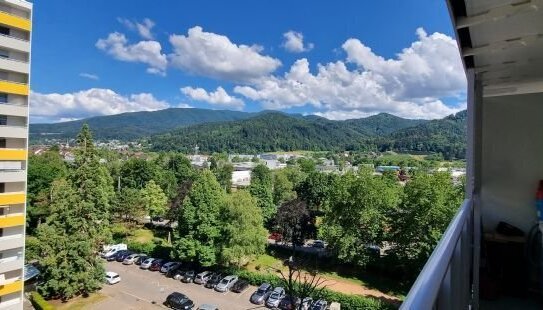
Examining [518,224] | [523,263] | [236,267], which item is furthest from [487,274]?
[236,267]

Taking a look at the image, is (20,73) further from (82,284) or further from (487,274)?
(487,274)

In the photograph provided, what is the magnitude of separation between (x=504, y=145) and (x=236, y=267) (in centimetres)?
1190

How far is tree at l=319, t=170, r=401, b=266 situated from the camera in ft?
41.6

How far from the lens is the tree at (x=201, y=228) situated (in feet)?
42.2

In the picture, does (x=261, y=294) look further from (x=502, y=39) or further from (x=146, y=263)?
(x=502, y=39)

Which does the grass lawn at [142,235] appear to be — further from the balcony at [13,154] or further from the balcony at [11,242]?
the balcony at [13,154]

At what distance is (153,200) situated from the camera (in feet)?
64.6

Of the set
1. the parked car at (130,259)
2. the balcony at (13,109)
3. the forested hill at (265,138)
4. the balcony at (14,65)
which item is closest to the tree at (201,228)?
the parked car at (130,259)

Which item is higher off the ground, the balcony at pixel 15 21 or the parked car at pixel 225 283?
the balcony at pixel 15 21

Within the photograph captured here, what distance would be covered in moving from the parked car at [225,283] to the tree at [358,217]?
379cm

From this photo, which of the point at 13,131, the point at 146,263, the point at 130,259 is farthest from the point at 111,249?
the point at 13,131

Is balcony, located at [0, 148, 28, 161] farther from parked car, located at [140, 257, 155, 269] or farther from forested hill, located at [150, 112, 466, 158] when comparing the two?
forested hill, located at [150, 112, 466, 158]

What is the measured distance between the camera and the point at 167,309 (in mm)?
10500

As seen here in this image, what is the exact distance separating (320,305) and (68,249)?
801cm
